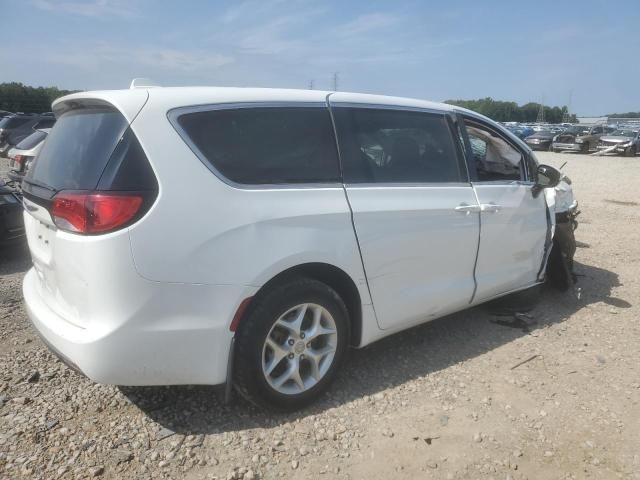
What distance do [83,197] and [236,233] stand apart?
71 cm

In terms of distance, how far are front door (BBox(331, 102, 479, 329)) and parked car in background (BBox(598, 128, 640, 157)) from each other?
2879cm

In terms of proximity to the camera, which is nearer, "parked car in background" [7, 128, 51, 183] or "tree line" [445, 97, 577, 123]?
"parked car in background" [7, 128, 51, 183]

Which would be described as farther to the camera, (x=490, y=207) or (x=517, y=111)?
(x=517, y=111)

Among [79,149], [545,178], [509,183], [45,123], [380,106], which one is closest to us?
[79,149]

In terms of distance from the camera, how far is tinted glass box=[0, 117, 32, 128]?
17.6 meters

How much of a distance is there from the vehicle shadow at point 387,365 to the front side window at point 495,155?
124cm

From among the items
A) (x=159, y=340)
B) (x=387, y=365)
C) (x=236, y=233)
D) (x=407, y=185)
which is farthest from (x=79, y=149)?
(x=387, y=365)

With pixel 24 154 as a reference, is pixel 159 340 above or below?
above

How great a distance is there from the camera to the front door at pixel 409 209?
2980mm

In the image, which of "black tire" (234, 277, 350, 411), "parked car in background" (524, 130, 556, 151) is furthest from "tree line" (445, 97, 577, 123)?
"black tire" (234, 277, 350, 411)

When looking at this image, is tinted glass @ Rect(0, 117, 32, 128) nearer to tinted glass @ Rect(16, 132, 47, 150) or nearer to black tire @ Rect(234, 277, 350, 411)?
tinted glass @ Rect(16, 132, 47, 150)

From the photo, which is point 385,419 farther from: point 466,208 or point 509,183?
point 509,183

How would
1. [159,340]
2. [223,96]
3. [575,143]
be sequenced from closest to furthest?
1. [159,340]
2. [223,96]
3. [575,143]

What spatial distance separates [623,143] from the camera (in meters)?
27.5
